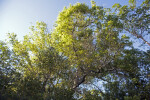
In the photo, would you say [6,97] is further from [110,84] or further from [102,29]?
[102,29]

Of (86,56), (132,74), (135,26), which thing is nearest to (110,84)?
(132,74)

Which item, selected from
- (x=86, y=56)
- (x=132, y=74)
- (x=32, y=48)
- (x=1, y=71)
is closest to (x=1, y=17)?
(x=32, y=48)

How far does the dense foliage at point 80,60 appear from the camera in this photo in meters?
8.90

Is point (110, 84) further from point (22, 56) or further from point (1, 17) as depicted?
point (1, 17)

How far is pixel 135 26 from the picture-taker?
16344 millimetres

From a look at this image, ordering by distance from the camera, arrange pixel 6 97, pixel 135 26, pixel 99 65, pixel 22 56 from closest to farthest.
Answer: pixel 6 97 < pixel 22 56 < pixel 99 65 < pixel 135 26

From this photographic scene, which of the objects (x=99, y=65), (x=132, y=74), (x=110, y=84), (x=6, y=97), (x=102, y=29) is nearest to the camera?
(x=6, y=97)

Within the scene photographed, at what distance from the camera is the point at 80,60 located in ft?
41.0

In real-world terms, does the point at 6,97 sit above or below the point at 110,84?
below

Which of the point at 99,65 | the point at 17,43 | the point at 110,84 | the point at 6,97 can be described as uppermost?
the point at 17,43

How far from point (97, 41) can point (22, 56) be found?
8.52 metres

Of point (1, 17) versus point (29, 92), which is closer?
point (29, 92)

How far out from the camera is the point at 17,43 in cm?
1325

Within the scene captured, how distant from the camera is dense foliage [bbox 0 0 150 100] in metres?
8.90
